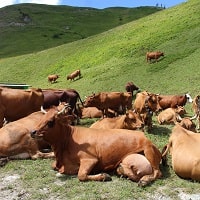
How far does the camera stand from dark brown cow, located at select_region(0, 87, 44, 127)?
1616 cm

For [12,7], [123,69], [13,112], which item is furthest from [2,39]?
[13,112]

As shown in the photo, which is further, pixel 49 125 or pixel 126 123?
pixel 126 123

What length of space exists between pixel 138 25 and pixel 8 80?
16.3 metres

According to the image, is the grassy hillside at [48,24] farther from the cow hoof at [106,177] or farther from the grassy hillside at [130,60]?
the cow hoof at [106,177]

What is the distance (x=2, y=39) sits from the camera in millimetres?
102750

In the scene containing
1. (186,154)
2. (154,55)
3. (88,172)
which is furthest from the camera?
(154,55)

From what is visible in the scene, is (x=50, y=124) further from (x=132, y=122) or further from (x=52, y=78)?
(x=52, y=78)

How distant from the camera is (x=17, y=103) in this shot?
648 inches

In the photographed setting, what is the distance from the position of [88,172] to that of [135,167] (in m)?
1.10

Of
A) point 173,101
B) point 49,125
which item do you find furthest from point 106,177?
point 173,101

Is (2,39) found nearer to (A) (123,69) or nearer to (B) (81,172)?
(A) (123,69)

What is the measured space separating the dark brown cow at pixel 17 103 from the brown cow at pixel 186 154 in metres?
6.56

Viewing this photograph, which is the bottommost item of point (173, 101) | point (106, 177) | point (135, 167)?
point (173, 101)

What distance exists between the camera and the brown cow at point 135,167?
34.7 feet
